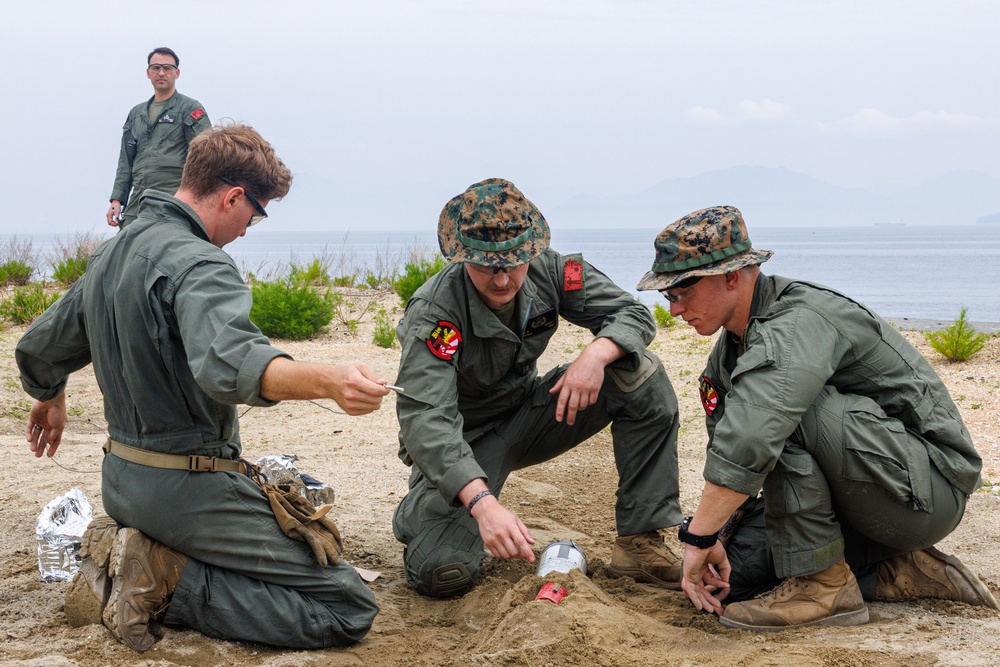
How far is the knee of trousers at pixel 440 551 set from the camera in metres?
3.58

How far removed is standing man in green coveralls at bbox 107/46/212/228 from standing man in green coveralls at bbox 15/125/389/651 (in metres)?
5.19

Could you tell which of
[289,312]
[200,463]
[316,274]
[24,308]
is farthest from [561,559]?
[316,274]

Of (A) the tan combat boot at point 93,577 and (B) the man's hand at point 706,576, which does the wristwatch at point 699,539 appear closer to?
(B) the man's hand at point 706,576

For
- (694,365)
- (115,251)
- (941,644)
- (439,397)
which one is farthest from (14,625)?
(694,365)

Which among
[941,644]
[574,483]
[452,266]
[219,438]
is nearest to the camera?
[941,644]

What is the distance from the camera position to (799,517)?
9.79ft

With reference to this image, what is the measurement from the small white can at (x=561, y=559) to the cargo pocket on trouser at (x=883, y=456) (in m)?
1.06

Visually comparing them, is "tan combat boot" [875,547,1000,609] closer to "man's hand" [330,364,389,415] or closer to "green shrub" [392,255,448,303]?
"man's hand" [330,364,389,415]

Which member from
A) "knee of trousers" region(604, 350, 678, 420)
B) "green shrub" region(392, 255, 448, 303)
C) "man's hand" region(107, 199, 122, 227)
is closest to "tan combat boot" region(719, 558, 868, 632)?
"knee of trousers" region(604, 350, 678, 420)

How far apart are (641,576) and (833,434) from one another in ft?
3.74

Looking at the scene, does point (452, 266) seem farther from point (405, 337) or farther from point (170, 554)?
point (170, 554)

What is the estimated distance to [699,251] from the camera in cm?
302

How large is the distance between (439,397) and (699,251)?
39.9 inches

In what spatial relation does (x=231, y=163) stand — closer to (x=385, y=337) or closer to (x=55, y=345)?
(x=55, y=345)
